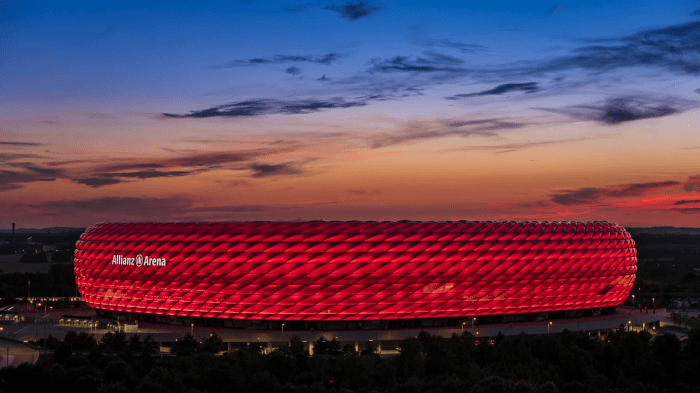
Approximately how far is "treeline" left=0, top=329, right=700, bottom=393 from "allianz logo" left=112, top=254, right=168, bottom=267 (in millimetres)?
13038

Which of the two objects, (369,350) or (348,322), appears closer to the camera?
(369,350)

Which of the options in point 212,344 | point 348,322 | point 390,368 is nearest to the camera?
point 390,368

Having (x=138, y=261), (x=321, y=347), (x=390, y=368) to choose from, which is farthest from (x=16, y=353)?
(x=390, y=368)

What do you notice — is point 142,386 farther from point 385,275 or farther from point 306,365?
point 385,275

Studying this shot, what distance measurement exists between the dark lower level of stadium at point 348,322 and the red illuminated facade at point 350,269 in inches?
40.5

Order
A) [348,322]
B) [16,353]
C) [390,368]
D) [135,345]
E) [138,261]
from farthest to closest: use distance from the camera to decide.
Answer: [138,261], [348,322], [16,353], [135,345], [390,368]

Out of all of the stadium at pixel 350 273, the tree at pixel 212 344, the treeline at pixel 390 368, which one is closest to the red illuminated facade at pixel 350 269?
the stadium at pixel 350 273

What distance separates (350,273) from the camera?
7712 cm

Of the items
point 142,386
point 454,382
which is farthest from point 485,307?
point 142,386

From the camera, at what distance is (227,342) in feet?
241

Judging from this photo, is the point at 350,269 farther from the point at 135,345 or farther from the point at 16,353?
the point at 16,353

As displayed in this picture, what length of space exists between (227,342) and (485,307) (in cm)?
2680

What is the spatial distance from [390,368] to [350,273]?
872 inches

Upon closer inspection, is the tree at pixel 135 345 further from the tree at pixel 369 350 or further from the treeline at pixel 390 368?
the tree at pixel 369 350
